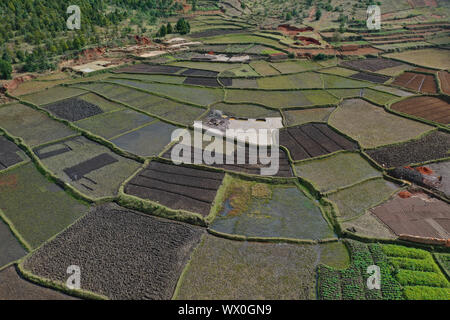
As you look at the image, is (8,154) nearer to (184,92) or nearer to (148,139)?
(148,139)

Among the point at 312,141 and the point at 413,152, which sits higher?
the point at 312,141

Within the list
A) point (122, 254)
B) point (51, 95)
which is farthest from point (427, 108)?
point (51, 95)

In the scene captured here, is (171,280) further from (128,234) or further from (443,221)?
(443,221)

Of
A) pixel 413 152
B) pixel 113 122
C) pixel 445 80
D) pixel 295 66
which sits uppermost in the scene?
pixel 295 66

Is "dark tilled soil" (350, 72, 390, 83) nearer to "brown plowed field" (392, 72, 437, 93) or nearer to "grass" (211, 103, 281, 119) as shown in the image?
"brown plowed field" (392, 72, 437, 93)

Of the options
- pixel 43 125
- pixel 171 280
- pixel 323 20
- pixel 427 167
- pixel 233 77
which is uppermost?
pixel 323 20

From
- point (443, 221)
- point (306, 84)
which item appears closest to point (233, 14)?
point (306, 84)

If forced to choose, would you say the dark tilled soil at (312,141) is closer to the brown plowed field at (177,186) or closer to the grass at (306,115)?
the grass at (306,115)
